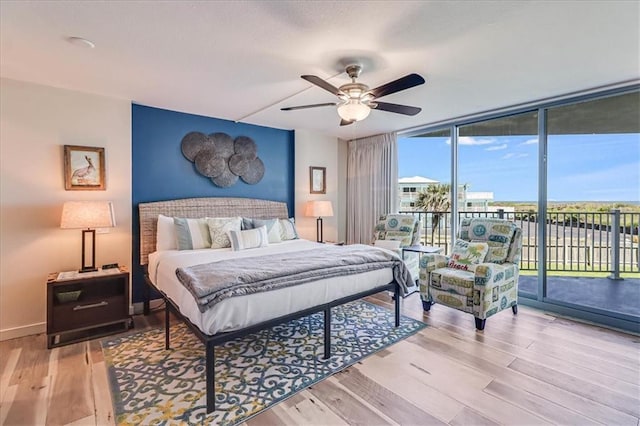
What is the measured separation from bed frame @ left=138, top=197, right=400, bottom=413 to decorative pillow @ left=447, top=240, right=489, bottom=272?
2.69ft

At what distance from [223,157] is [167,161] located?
0.74m

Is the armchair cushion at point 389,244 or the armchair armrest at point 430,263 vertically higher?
the armchair cushion at point 389,244

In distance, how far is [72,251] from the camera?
3.23 metres

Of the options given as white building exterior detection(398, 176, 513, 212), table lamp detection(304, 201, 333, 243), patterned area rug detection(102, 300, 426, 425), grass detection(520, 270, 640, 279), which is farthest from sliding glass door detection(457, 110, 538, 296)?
patterned area rug detection(102, 300, 426, 425)

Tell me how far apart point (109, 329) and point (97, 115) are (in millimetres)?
2318

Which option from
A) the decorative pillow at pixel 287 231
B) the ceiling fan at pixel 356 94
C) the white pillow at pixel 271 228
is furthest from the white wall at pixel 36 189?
the ceiling fan at pixel 356 94

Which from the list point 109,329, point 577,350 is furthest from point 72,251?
point 577,350

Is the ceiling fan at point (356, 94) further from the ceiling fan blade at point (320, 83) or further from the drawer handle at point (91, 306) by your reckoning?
the drawer handle at point (91, 306)

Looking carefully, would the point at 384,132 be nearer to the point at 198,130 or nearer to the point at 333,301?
the point at 198,130

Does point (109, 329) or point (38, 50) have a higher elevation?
point (38, 50)

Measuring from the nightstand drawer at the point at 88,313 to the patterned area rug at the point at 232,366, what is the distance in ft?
0.90

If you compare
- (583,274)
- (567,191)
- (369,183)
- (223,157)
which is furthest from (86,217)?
(583,274)

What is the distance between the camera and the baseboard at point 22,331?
290 cm

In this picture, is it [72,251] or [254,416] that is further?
[72,251]
